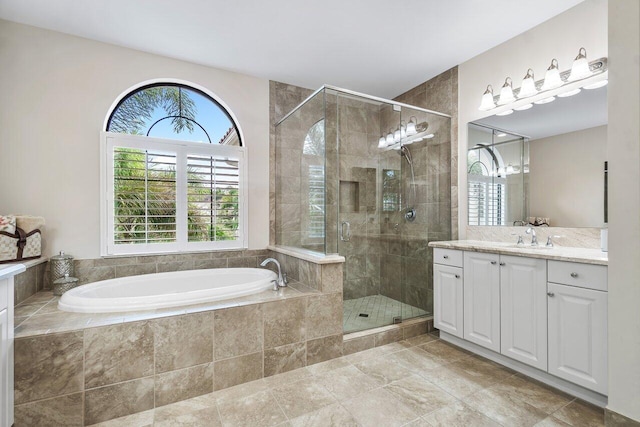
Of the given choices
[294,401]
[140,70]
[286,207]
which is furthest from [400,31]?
[294,401]

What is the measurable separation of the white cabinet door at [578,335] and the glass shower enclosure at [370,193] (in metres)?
1.24

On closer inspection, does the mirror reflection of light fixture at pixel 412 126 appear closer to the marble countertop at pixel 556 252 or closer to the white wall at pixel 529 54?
the white wall at pixel 529 54

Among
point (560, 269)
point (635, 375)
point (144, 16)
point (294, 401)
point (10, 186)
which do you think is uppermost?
point (144, 16)

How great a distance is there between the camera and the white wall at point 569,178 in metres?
2.10

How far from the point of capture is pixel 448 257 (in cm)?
256

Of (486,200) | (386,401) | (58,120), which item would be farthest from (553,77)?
(58,120)

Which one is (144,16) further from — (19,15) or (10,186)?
(10,186)

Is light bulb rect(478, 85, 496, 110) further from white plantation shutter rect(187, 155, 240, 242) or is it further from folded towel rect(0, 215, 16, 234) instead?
folded towel rect(0, 215, 16, 234)

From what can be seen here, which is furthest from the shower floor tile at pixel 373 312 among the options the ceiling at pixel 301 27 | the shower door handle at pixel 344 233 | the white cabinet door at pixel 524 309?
the ceiling at pixel 301 27

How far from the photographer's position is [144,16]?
7.52 feet

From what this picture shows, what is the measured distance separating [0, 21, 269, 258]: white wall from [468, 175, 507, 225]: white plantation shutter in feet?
10.8

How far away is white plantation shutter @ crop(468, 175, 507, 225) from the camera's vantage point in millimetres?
2684

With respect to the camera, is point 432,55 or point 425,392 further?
point 432,55

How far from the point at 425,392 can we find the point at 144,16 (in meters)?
3.40
